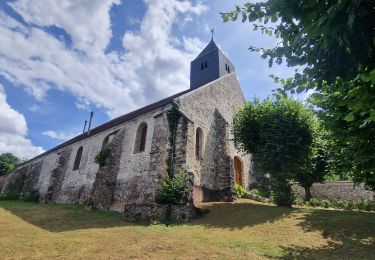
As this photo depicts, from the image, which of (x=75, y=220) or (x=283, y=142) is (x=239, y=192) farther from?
(x=75, y=220)

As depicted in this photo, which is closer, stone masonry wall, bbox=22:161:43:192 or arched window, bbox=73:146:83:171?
arched window, bbox=73:146:83:171

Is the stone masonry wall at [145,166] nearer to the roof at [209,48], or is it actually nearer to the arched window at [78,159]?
the arched window at [78,159]

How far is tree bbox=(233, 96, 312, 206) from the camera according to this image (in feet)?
46.5

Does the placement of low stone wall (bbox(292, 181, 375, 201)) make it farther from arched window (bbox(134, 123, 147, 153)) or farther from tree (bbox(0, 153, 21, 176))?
tree (bbox(0, 153, 21, 176))

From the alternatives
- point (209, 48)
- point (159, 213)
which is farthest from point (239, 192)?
point (209, 48)

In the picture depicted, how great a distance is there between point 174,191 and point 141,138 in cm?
539

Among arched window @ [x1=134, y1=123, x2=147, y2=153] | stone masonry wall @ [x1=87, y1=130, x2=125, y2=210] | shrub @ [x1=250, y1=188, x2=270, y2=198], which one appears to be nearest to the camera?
stone masonry wall @ [x1=87, y1=130, x2=125, y2=210]

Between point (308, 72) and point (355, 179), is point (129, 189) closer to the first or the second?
point (355, 179)

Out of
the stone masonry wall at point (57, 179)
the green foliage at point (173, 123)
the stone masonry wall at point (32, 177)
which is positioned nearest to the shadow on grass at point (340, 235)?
the green foliage at point (173, 123)

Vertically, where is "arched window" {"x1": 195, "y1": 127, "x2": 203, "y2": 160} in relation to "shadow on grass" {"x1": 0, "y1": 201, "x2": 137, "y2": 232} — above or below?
above

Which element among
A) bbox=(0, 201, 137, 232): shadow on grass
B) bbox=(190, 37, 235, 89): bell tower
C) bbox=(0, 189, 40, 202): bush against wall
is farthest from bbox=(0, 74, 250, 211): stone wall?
bbox=(190, 37, 235, 89): bell tower

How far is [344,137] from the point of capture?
7.20 m

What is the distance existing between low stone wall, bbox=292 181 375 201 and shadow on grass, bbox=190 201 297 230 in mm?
10461

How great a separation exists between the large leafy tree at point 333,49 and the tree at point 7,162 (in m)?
50.3
